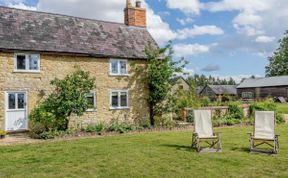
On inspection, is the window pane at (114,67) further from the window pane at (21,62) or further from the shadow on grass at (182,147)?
the shadow on grass at (182,147)

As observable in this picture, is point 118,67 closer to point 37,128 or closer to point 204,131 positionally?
point 37,128

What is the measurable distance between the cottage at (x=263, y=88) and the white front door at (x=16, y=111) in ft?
141

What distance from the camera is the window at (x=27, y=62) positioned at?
16284 mm

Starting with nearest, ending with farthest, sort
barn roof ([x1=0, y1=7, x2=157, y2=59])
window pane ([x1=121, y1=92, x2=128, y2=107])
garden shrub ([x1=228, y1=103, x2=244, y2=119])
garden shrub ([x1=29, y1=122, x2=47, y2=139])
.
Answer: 1. garden shrub ([x1=29, y1=122, x2=47, y2=139])
2. barn roof ([x1=0, y1=7, x2=157, y2=59])
3. window pane ([x1=121, y1=92, x2=128, y2=107])
4. garden shrub ([x1=228, y1=103, x2=244, y2=119])

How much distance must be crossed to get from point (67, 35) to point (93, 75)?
3020 mm

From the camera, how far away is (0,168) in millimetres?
8383

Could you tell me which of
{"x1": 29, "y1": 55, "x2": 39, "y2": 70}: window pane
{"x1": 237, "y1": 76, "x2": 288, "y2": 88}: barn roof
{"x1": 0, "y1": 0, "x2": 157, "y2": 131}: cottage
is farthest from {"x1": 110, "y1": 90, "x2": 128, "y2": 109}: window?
{"x1": 237, "y1": 76, "x2": 288, "y2": 88}: barn roof

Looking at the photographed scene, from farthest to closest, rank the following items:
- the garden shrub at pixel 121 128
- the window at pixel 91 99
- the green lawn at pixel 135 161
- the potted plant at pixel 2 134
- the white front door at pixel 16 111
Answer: the window at pixel 91 99 → the garden shrub at pixel 121 128 → the white front door at pixel 16 111 → the potted plant at pixel 2 134 → the green lawn at pixel 135 161

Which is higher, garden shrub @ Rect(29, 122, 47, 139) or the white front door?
the white front door

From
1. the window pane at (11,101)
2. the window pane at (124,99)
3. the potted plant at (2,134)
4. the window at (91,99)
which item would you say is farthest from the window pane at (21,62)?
the window pane at (124,99)

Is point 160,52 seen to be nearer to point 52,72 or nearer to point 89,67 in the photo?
point 89,67

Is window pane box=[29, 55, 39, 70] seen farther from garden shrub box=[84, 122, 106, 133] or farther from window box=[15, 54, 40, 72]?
garden shrub box=[84, 122, 106, 133]

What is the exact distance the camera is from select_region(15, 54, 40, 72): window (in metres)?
16.3

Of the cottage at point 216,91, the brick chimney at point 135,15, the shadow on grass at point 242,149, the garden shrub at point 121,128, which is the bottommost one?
the shadow on grass at point 242,149
